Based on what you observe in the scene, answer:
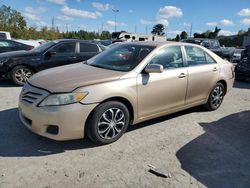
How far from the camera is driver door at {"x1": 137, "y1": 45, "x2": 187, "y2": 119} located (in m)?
4.46

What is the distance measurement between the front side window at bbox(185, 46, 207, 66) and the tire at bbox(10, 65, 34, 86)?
5.13 m

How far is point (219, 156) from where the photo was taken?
395 cm

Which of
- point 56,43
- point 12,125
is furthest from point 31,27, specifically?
point 12,125

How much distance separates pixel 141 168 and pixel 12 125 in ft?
8.41

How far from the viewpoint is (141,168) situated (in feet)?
11.6

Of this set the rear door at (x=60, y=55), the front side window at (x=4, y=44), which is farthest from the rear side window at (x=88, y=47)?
the front side window at (x=4, y=44)

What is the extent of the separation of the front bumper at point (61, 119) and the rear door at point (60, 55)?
4836 millimetres

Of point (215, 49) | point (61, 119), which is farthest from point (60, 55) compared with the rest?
point (215, 49)

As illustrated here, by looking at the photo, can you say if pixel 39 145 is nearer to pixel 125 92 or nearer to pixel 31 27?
pixel 125 92

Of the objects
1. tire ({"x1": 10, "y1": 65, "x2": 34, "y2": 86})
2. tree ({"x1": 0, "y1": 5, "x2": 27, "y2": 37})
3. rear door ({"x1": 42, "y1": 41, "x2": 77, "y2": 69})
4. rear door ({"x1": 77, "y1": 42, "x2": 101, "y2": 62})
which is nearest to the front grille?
tire ({"x1": 10, "y1": 65, "x2": 34, "y2": 86})

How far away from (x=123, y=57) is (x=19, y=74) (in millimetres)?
4568

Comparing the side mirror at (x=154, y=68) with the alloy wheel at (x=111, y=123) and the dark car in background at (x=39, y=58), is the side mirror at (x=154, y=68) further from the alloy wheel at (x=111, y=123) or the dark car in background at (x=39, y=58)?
the dark car in background at (x=39, y=58)

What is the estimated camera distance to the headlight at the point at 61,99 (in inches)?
146

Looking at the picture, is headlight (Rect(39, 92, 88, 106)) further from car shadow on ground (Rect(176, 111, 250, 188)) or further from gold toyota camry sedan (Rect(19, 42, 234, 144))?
car shadow on ground (Rect(176, 111, 250, 188))
